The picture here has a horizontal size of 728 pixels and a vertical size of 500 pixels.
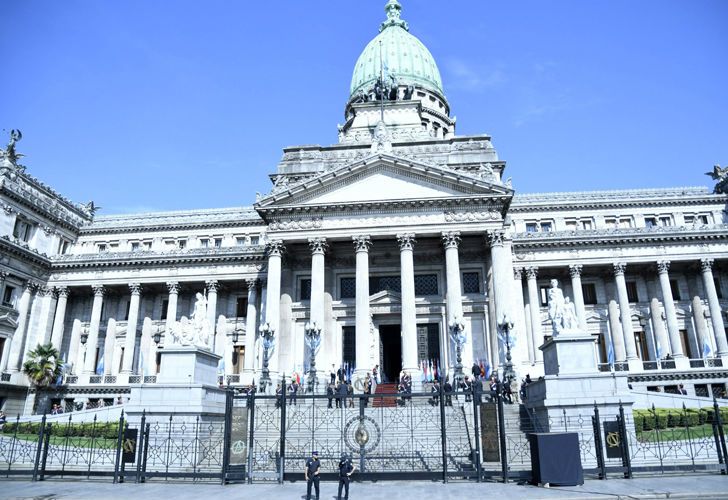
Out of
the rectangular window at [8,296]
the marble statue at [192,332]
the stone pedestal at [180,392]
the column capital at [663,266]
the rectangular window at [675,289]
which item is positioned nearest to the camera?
the stone pedestal at [180,392]

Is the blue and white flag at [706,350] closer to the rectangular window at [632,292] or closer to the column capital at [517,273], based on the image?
the rectangular window at [632,292]

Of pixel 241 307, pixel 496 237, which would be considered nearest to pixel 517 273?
pixel 496 237

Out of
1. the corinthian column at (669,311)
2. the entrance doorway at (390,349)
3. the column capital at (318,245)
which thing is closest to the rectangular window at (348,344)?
the entrance doorway at (390,349)

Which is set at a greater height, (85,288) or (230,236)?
(230,236)

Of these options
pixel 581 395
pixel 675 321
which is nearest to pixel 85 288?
pixel 581 395

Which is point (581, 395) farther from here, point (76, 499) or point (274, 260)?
point (274, 260)

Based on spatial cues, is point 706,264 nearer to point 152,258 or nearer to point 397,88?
point 397,88

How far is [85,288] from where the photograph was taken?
4850 cm

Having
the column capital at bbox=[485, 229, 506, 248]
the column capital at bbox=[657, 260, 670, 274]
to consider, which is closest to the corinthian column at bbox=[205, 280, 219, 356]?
the column capital at bbox=[485, 229, 506, 248]

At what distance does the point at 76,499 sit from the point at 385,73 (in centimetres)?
5299

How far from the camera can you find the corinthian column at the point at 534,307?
142ft

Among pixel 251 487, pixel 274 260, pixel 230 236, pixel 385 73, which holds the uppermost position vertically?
pixel 385 73

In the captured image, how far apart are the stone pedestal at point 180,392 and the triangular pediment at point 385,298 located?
1870cm

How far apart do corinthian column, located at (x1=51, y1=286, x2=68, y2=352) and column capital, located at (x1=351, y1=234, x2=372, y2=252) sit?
2765cm
